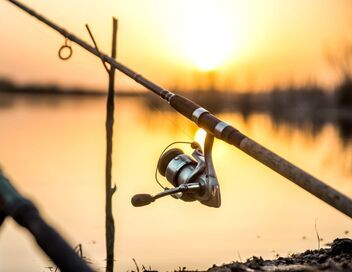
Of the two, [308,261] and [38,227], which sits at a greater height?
[308,261]

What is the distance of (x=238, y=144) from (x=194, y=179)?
0.59m

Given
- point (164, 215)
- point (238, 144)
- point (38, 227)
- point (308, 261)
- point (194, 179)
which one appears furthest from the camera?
point (164, 215)

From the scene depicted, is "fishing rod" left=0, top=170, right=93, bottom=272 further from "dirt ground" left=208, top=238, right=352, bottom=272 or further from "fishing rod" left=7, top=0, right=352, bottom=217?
"dirt ground" left=208, top=238, right=352, bottom=272

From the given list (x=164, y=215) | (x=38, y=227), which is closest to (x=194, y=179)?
(x=38, y=227)

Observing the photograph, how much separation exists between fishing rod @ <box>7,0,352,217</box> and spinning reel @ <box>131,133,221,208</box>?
0.05 ft

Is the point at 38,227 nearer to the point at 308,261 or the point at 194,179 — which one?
the point at 194,179

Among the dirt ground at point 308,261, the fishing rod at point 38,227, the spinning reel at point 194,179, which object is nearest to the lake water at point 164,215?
the fishing rod at point 38,227

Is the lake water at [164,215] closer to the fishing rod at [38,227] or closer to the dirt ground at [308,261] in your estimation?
the fishing rod at [38,227]

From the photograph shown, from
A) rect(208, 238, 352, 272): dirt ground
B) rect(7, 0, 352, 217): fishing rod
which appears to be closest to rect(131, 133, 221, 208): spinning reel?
rect(7, 0, 352, 217): fishing rod

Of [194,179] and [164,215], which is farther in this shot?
[164,215]

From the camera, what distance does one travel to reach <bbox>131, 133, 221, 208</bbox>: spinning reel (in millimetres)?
4012

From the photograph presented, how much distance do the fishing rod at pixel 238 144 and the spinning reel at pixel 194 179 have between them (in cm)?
1

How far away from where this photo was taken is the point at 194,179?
4.18m

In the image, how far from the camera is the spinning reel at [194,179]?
4.01 m
